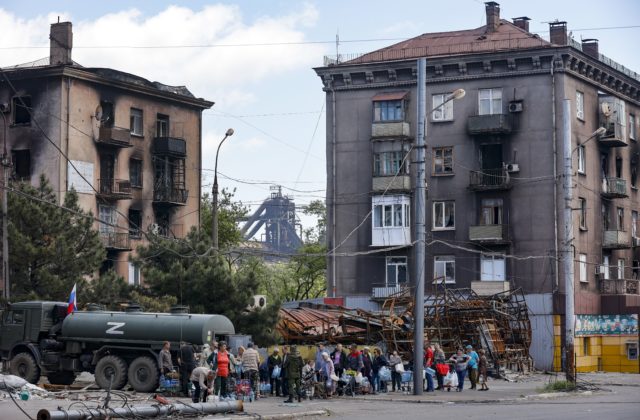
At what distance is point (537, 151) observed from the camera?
64125mm

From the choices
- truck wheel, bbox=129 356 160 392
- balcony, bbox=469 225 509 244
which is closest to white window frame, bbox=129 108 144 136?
balcony, bbox=469 225 509 244

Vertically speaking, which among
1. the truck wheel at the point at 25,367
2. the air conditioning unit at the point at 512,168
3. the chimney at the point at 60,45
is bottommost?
the truck wheel at the point at 25,367

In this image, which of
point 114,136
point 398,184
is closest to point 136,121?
point 114,136

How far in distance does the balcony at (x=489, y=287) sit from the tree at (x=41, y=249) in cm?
2472

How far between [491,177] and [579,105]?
6.47 metres

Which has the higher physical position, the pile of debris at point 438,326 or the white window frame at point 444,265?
the white window frame at point 444,265

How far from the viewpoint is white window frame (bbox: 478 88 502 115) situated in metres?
65.2

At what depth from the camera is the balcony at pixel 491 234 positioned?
64250 millimetres

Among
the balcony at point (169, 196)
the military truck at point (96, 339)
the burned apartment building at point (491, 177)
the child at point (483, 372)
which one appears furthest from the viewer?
the balcony at point (169, 196)

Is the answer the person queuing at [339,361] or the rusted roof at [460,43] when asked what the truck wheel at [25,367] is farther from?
the rusted roof at [460,43]

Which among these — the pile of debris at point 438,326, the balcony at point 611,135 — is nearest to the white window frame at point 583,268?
the balcony at point 611,135

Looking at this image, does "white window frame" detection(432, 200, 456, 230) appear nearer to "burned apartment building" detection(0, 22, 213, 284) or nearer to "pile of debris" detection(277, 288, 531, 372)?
"pile of debris" detection(277, 288, 531, 372)

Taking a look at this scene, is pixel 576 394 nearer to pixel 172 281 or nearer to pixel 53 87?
pixel 172 281

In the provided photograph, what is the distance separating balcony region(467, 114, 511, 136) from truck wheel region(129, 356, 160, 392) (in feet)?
108
